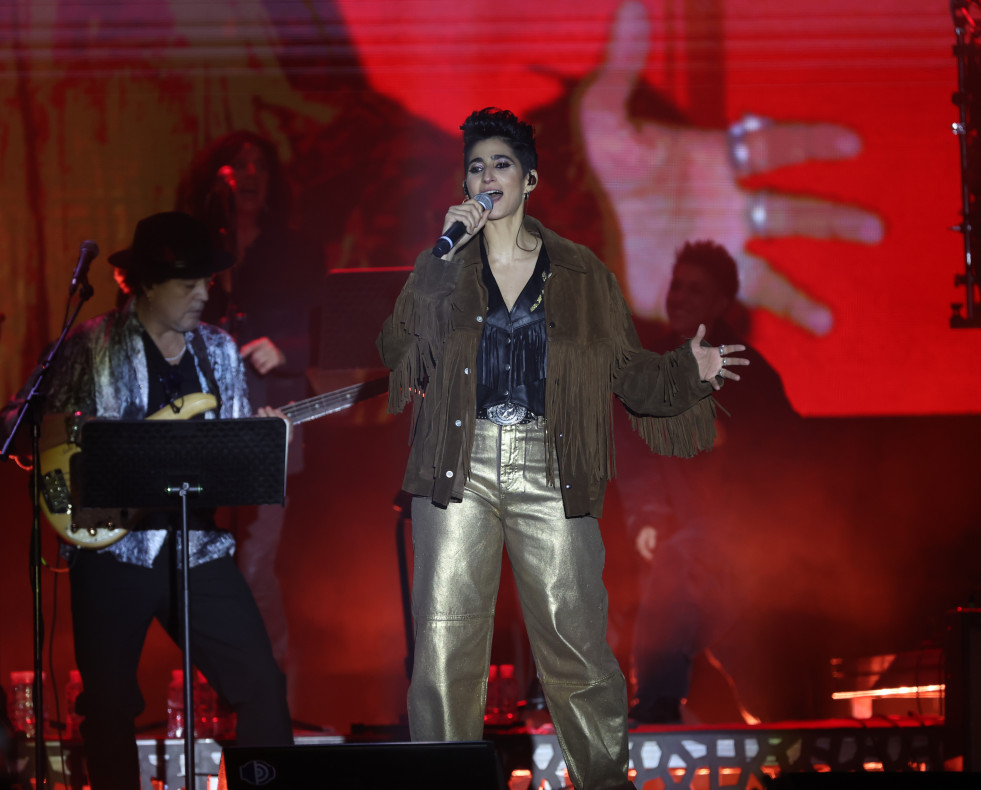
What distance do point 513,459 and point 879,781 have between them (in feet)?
4.03

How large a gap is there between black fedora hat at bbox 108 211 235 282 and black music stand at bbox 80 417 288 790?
37.2 inches

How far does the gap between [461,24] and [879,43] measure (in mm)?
2038

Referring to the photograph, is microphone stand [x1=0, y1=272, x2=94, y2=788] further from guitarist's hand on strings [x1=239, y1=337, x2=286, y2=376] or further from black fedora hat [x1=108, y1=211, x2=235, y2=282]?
guitarist's hand on strings [x1=239, y1=337, x2=286, y2=376]

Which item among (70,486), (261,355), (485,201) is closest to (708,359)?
(485,201)

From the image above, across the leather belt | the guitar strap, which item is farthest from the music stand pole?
the leather belt

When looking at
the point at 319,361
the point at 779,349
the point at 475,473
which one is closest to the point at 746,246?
the point at 779,349

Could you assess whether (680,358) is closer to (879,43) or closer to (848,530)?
(848,530)

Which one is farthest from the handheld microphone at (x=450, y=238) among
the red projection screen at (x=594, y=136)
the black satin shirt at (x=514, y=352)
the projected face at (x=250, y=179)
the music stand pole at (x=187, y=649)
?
the projected face at (x=250, y=179)

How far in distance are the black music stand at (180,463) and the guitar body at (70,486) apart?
0.41m

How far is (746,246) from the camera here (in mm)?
5160

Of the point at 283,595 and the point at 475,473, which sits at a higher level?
the point at 475,473

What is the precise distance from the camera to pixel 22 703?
4828mm

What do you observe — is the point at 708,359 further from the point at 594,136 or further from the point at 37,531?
the point at 594,136

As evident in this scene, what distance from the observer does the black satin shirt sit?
3018 mm
